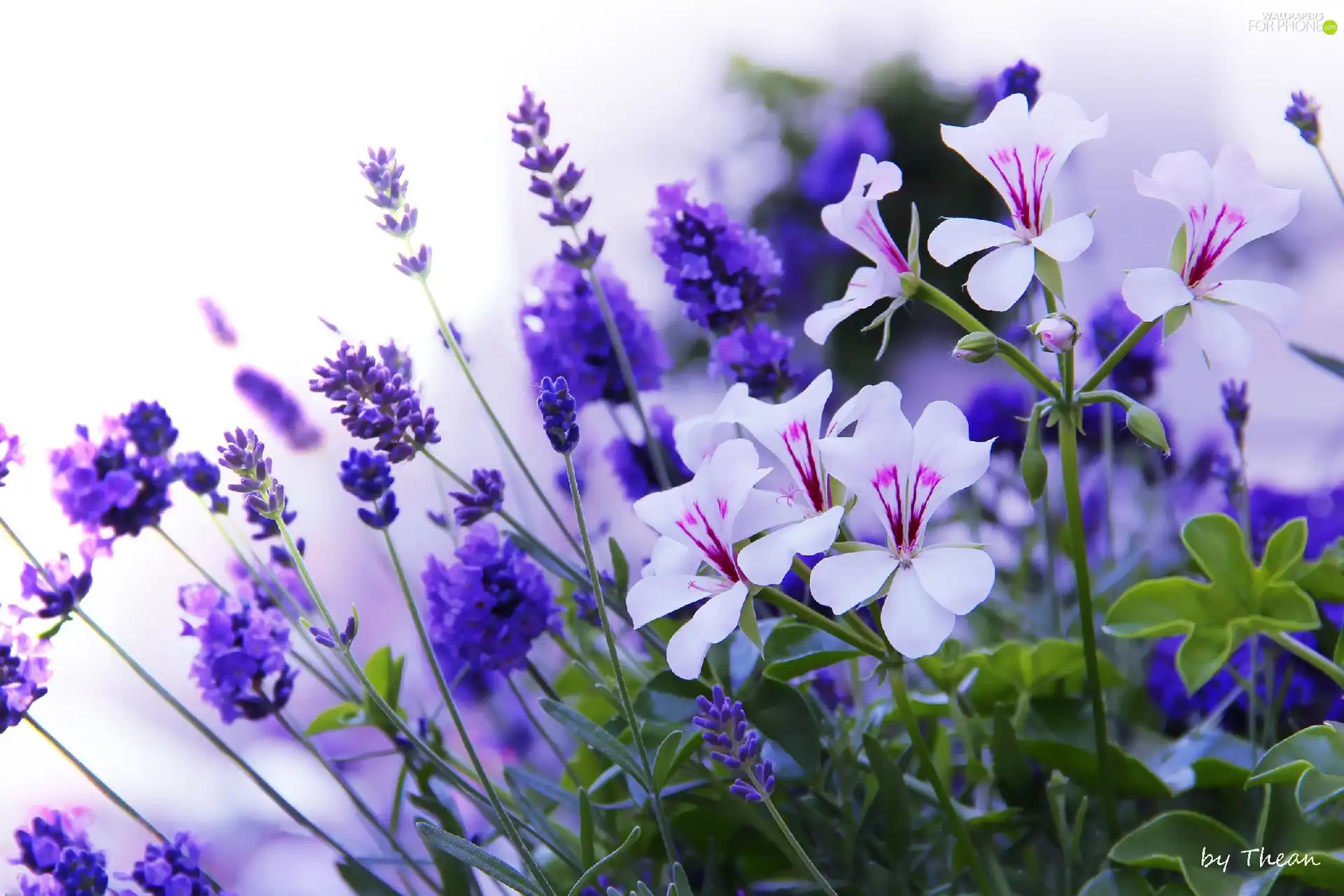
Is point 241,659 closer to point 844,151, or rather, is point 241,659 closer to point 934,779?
point 934,779

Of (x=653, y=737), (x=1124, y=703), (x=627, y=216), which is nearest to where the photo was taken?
(x=653, y=737)

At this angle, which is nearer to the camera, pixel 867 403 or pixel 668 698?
pixel 867 403

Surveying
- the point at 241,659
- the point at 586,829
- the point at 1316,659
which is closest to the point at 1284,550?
the point at 1316,659

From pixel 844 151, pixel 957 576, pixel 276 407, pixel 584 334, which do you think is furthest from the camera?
pixel 844 151

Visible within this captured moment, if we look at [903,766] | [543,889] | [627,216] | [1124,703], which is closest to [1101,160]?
[627,216]

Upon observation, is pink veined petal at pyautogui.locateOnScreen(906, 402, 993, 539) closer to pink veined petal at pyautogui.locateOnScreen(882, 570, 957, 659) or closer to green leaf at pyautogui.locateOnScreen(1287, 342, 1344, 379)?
pink veined petal at pyautogui.locateOnScreen(882, 570, 957, 659)

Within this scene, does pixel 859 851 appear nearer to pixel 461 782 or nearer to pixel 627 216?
pixel 461 782

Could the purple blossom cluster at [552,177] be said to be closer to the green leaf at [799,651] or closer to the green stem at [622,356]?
the green stem at [622,356]
